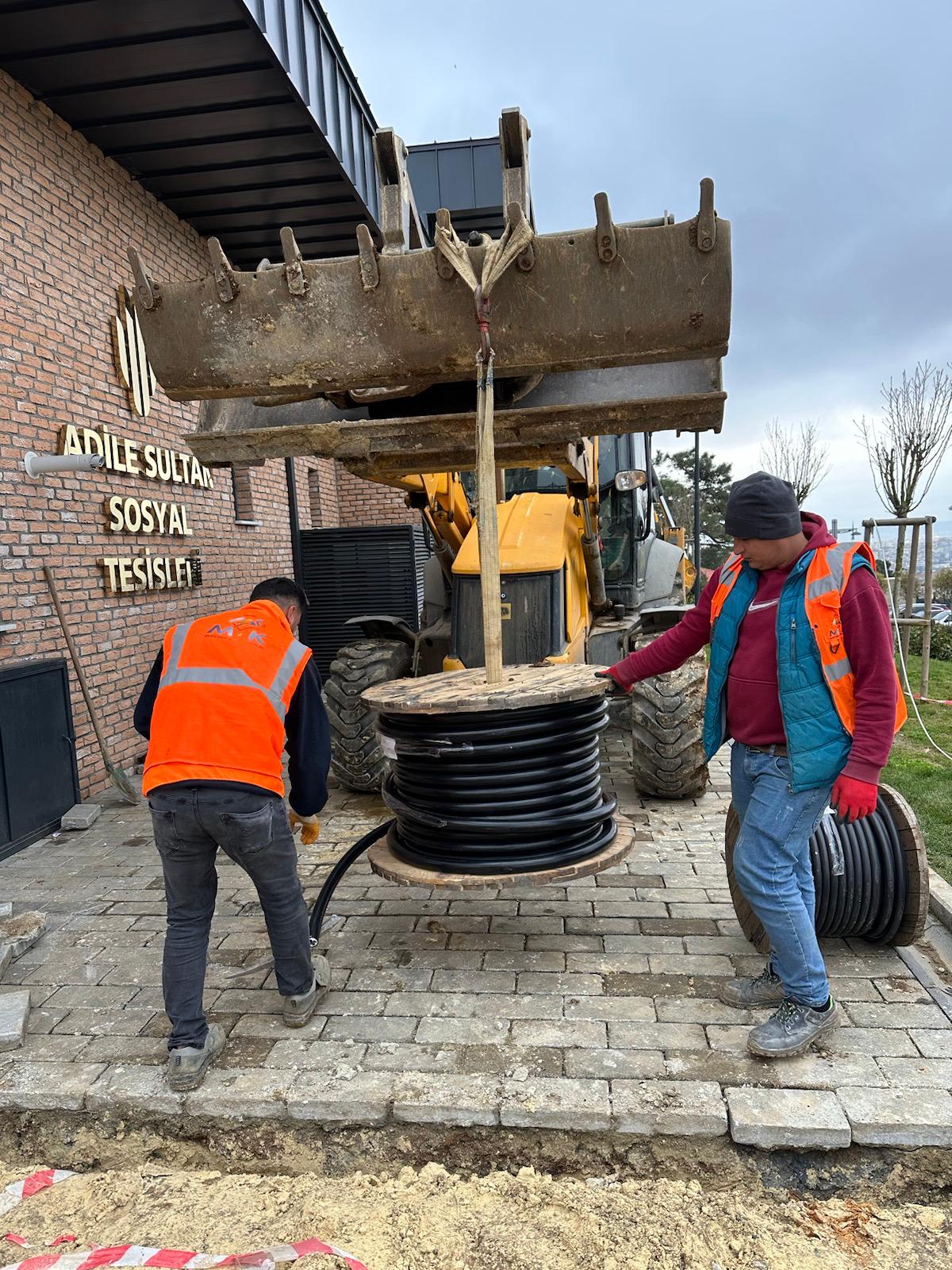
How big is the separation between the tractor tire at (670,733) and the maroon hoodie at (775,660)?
206cm

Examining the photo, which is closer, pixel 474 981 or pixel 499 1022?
pixel 499 1022

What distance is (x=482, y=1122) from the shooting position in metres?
2.75

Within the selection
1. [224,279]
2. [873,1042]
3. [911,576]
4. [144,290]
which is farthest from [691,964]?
[911,576]

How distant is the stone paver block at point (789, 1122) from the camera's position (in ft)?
8.52

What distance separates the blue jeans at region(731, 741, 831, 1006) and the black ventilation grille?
853 centimetres

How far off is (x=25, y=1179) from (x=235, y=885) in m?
2.12

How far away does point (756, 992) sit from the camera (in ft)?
10.9

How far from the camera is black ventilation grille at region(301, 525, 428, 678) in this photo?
1146 cm

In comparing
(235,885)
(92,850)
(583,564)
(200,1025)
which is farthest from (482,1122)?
(583,564)

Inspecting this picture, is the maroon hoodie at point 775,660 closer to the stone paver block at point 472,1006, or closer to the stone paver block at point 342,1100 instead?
the stone paver block at point 472,1006

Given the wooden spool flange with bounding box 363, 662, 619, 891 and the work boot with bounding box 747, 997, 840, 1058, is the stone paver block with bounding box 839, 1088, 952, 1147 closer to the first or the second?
the work boot with bounding box 747, 997, 840, 1058

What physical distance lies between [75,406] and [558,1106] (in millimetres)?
6130

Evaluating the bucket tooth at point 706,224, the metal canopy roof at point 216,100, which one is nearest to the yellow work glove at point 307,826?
the bucket tooth at point 706,224

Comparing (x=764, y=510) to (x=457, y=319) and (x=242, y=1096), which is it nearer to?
(x=457, y=319)
